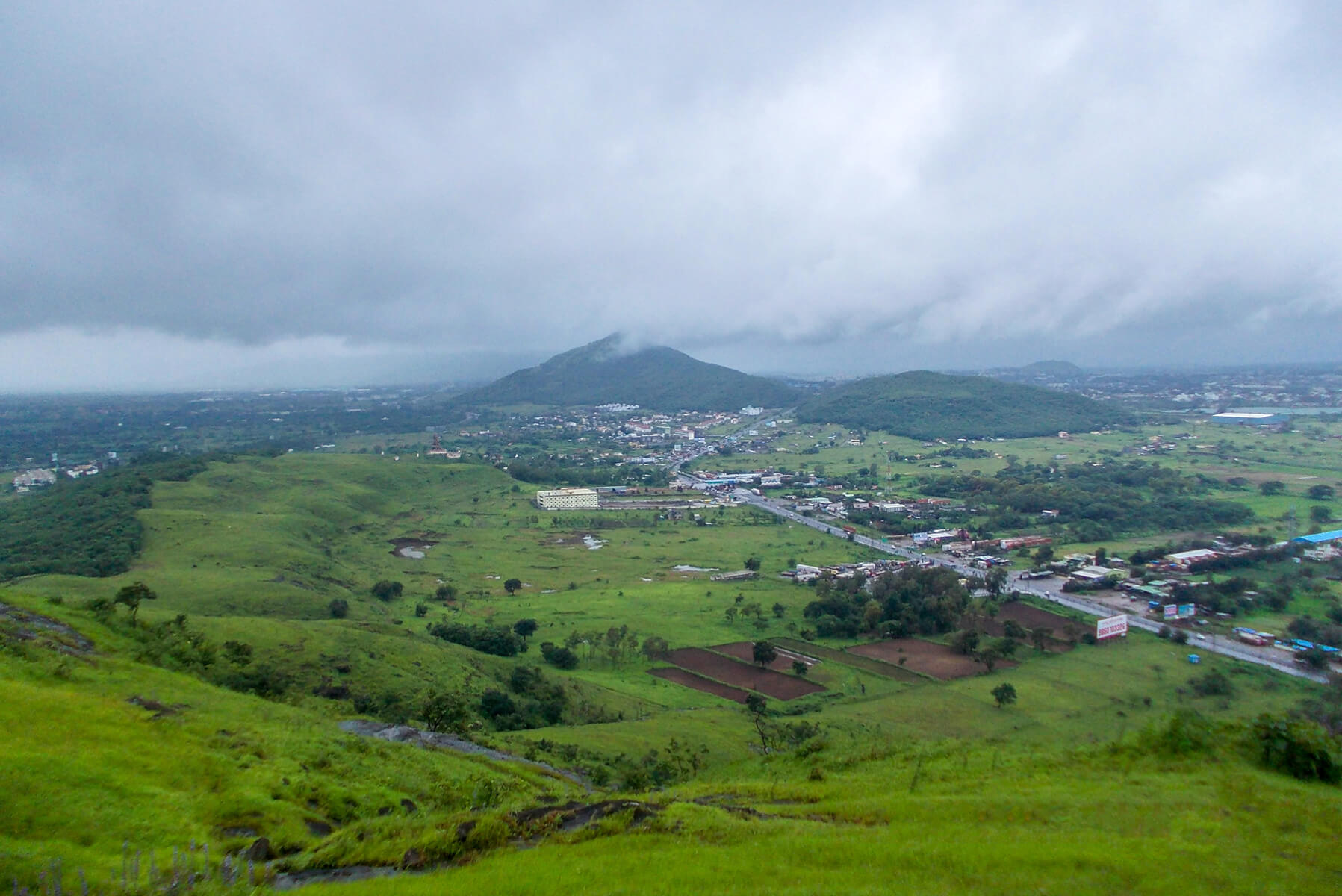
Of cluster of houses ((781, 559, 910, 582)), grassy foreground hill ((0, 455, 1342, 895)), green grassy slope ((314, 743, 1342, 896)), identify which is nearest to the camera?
green grassy slope ((314, 743, 1342, 896))

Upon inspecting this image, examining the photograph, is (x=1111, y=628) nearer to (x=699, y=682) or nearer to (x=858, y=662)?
(x=858, y=662)

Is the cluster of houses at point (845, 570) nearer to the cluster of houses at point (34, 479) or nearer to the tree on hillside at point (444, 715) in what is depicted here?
the tree on hillside at point (444, 715)

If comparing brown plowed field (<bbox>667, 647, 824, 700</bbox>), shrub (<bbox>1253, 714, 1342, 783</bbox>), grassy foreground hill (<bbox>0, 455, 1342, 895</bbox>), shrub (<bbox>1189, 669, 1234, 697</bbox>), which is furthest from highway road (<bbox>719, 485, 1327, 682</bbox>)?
shrub (<bbox>1253, 714, 1342, 783</bbox>)

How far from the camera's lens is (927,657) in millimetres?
54625

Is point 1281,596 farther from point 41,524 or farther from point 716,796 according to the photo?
point 41,524

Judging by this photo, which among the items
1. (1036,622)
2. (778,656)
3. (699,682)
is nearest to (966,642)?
(1036,622)

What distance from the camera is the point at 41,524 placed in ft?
265

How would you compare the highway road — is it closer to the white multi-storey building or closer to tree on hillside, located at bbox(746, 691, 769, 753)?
the white multi-storey building

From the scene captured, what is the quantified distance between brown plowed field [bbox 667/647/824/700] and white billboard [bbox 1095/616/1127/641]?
2406 cm

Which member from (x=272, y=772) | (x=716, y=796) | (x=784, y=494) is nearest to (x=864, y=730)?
(x=716, y=796)

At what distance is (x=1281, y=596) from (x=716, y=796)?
6547cm

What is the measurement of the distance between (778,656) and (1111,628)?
1045 inches

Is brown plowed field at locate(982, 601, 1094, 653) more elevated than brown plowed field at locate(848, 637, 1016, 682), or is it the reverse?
brown plowed field at locate(982, 601, 1094, 653)

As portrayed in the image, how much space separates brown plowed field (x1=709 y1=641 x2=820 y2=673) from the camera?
53.1 m
